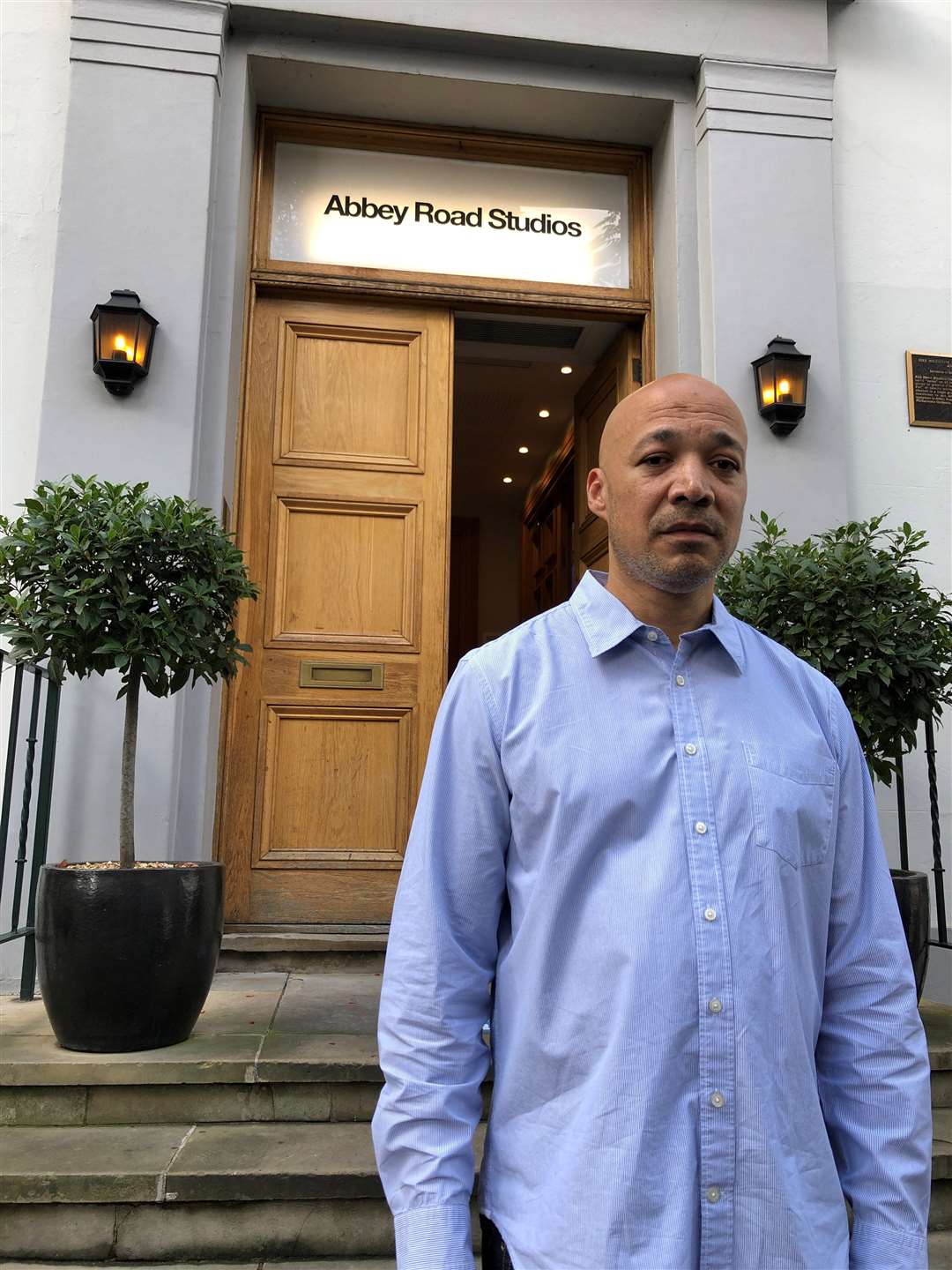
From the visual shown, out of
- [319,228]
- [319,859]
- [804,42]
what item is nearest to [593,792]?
[319,859]

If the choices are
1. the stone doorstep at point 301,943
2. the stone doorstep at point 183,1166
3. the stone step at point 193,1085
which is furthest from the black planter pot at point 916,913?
the stone doorstep at point 301,943

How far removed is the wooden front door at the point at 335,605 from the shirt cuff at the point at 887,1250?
3522mm

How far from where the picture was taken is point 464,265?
5105 millimetres

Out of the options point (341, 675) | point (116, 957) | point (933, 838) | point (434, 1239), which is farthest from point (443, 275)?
point (434, 1239)

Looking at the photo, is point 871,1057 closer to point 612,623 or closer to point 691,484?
point 612,623

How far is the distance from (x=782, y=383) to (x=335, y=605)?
2.27 meters

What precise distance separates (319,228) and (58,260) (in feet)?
4.30

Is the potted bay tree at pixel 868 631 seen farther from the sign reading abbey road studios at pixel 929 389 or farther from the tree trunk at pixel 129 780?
the tree trunk at pixel 129 780

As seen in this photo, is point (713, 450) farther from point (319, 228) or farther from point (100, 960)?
point (319, 228)

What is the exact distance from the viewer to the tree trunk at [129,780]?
3.28 meters

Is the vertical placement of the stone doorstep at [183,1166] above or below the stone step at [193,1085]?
below

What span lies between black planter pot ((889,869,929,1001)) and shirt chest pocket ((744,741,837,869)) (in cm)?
231

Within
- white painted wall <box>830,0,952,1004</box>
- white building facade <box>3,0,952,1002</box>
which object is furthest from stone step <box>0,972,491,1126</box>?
white painted wall <box>830,0,952,1004</box>

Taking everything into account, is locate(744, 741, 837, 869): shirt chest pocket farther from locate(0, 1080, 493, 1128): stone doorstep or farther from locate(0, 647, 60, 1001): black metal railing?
locate(0, 647, 60, 1001): black metal railing
